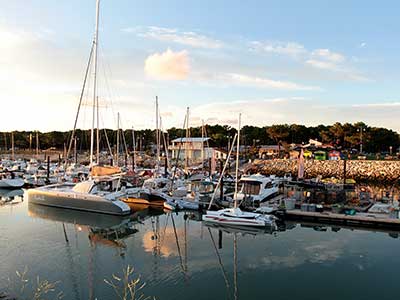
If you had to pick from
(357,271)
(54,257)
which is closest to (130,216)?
(54,257)

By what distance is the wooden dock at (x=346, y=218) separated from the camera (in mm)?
22469

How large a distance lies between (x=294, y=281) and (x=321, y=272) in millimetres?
1855

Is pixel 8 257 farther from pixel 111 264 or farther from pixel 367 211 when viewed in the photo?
pixel 367 211

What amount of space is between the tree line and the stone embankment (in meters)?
9.16

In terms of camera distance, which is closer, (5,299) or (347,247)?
(5,299)

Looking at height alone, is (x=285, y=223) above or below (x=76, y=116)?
below

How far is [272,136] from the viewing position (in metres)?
87.2

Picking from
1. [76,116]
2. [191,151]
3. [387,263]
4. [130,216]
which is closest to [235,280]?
Answer: [387,263]

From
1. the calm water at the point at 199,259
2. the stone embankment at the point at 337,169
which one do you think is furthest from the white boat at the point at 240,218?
the stone embankment at the point at 337,169

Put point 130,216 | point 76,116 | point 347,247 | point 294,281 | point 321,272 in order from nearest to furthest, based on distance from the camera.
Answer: point 294,281 → point 321,272 → point 347,247 → point 130,216 → point 76,116

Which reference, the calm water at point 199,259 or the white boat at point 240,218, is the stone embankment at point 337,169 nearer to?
the white boat at point 240,218

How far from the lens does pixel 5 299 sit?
39.1 feet

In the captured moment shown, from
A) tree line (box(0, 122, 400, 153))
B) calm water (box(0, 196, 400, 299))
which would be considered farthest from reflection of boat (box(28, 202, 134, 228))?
tree line (box(0, 122, 400, 153))

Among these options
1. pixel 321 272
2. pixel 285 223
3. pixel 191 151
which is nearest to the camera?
pixel 321 272
